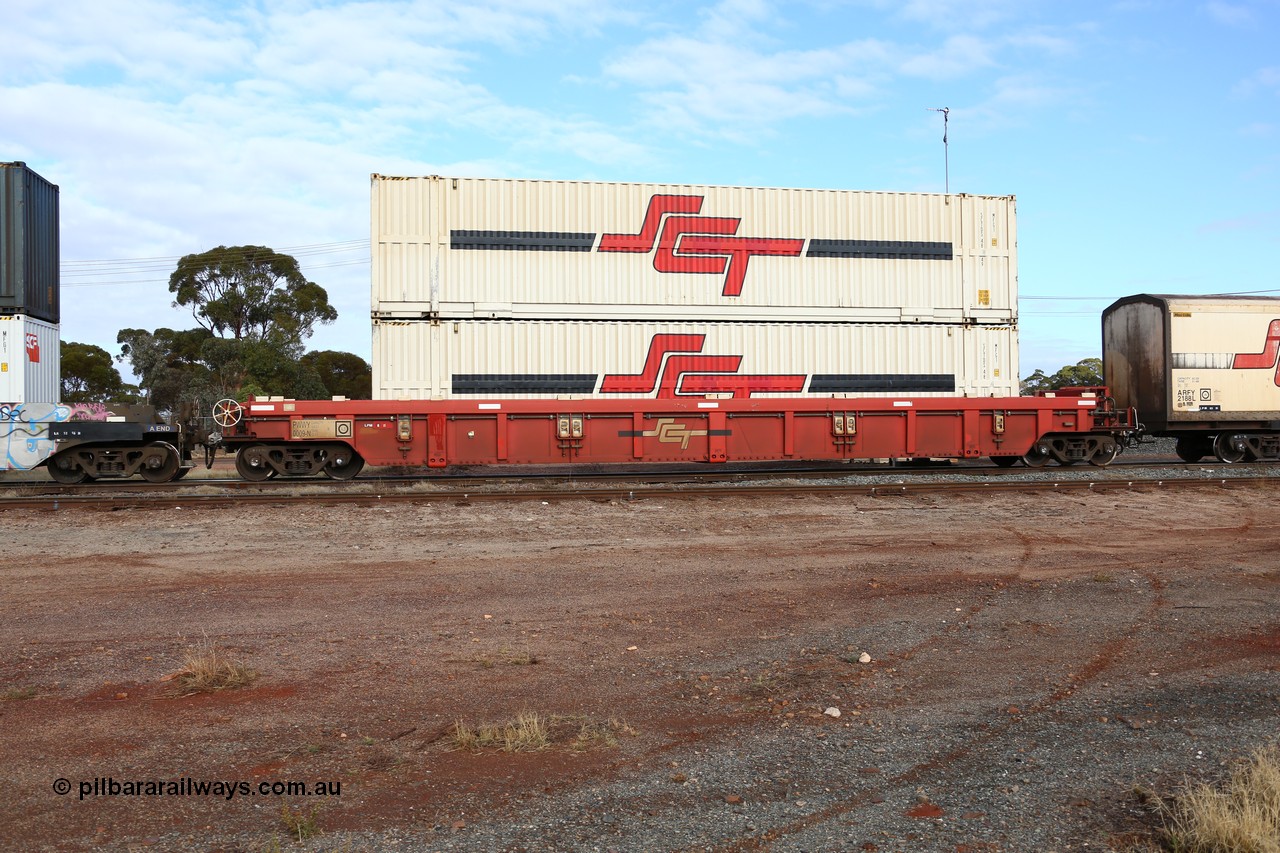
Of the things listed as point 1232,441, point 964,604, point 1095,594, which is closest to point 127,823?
point 964,604

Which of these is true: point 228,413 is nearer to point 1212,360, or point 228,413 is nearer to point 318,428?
point 318,428

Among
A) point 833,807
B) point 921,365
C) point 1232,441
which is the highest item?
point 921,365

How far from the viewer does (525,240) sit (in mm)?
15609

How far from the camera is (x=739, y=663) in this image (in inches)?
225

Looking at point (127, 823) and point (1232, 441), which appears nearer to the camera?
point (127, 823)

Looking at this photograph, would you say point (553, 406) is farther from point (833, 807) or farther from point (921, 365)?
point (833, 807)

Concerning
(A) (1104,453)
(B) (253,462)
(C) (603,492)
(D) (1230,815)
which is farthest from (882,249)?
(D) (1230,815)

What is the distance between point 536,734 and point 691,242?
41.9 feet

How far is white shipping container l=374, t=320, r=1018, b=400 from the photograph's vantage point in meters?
15.4

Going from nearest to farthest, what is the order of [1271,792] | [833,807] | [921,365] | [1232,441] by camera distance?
[1271,792] < [833,807] < [921,365] < [1232,441]

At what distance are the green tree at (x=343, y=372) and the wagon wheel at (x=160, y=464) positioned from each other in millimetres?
35063

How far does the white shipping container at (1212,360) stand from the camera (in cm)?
1780

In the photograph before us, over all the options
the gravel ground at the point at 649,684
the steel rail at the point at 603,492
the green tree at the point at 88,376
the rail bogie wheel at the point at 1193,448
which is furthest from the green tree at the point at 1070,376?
the green tree at the point at 88,376

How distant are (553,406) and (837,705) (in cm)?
1075
